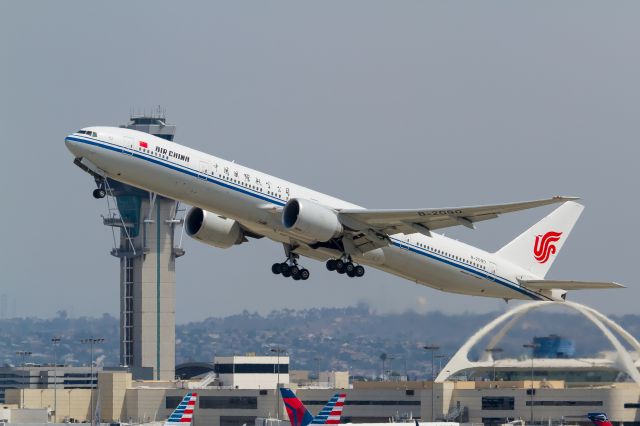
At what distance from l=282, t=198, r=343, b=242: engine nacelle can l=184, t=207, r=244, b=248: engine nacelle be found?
532 centimetres

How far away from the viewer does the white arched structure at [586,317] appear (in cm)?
10950

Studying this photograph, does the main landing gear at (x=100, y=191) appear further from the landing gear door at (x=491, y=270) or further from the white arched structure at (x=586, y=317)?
the white arched structure at (x=586, y=317)

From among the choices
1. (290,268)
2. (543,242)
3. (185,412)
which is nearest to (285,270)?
(290,268)

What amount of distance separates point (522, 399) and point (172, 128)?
84.1m

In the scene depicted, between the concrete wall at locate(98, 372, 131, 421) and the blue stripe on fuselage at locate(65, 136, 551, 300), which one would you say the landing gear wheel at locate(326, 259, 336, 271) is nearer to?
the blue stripe on fuselage at locate(65, 136, 551, 300)

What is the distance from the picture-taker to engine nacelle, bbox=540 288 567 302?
72.5 metres

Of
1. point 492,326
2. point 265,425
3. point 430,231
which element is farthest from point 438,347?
point 430,231

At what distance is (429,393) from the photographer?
11606 cm

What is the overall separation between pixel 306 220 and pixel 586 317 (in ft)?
169

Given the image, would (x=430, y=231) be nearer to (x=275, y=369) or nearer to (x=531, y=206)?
(x=531, y=206)

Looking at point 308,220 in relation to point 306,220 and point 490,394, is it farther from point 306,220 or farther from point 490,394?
point 490,394

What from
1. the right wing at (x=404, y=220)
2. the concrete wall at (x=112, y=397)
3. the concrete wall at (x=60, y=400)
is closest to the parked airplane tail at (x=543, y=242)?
the right wing at (x=404, y=220)

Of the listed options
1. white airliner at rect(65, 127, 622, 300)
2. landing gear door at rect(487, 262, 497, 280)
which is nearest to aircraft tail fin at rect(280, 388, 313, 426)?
white airliner at rect(65, 127, 622, 300)

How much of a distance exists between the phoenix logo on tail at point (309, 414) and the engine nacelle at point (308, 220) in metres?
16.1
